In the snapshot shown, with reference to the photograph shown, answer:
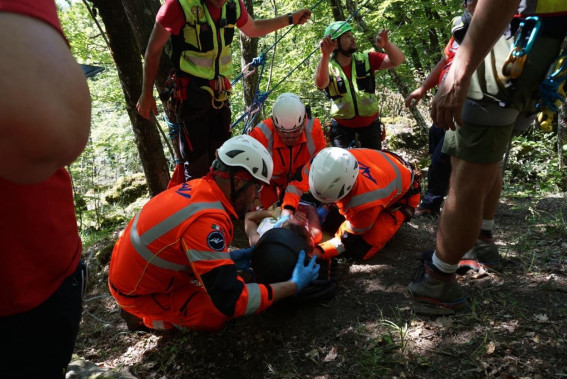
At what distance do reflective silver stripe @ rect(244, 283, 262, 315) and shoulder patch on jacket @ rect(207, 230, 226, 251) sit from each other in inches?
15.0

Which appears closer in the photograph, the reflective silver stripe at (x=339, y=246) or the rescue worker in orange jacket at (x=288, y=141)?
the reflective silver stripe at (x=339, y=246)

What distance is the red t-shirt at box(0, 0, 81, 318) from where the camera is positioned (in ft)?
3.67

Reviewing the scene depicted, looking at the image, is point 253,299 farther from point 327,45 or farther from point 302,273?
point 327,45

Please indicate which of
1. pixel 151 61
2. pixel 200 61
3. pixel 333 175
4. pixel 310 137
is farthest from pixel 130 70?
pixel 333 175

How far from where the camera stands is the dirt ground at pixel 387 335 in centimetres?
223

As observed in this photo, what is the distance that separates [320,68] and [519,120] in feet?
10.5

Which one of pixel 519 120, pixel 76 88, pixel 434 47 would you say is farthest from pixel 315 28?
pixel 76 88

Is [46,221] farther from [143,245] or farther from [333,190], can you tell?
[333,190]

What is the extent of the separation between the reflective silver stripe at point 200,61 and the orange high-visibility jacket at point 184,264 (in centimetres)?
160

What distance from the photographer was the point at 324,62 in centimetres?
515

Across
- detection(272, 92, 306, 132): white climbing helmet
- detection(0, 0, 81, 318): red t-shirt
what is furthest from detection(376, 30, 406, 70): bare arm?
detection(0, 0, 81, 318): red t-shirt

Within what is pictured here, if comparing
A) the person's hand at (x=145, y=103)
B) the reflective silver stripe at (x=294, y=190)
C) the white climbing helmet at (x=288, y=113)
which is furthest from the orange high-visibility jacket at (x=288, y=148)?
the person's hand at (x=145, y=103)

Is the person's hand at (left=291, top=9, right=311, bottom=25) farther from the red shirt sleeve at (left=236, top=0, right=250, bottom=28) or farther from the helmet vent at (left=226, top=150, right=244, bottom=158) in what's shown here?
the helmet vent at (left=226, top=150, right=244, bottom=158)

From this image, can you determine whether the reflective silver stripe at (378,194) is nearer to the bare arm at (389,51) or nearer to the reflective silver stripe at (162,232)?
the reflective silver stripe at (162,232)
